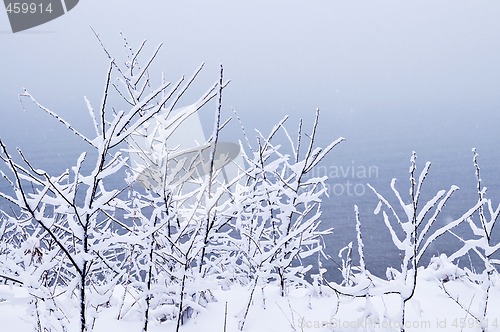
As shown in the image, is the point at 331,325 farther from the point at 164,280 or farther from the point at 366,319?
the point at 164,280

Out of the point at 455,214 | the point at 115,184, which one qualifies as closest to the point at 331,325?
the point at 455,214

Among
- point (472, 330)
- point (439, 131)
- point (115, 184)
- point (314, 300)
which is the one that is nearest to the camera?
point (472, 330)

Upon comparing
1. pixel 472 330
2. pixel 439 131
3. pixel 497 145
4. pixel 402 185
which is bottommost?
pixel 472 330

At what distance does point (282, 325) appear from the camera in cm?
281

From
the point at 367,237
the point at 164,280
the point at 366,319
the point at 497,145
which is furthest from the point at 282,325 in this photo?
the point at 497,145

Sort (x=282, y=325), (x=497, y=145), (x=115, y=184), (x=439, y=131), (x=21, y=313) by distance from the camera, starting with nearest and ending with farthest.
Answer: (x=282, y=325) → (x=21, y=313) → (x=115, y=184) → (x=497, y=145) → (x=439, y=131)

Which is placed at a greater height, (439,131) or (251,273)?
(439,131)

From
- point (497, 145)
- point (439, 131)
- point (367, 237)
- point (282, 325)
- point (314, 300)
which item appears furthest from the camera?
point (439, 131)

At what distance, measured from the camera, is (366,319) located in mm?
2689

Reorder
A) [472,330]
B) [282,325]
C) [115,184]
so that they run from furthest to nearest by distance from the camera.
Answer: [115,184] < [282,325] < [472,330]

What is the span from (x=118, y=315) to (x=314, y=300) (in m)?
1.37

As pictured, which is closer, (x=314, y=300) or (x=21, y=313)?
(x=21, y=313)

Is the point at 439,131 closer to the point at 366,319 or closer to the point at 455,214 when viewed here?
the point at 455,214

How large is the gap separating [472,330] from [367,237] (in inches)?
1641
